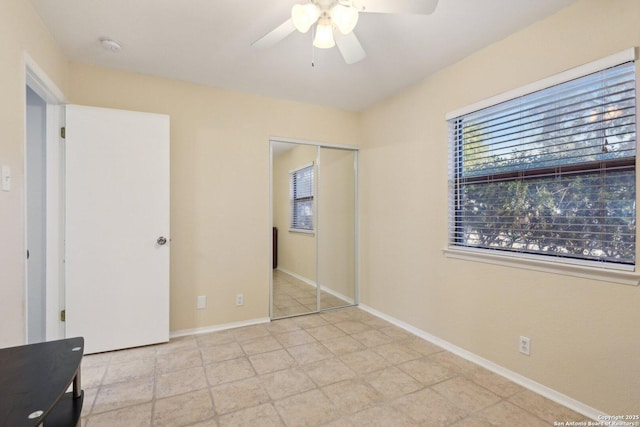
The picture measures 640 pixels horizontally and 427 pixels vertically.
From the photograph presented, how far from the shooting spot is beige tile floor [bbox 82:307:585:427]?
178 centimetres

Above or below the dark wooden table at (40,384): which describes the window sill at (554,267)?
above

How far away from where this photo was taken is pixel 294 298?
375 centimetres

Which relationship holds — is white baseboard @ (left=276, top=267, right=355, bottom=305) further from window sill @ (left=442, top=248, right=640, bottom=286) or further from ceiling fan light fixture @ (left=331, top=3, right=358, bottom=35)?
ceiling fan light fixture @ (left=331, top=3, right=358, bottom=35)

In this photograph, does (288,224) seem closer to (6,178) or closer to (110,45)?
(110,45)

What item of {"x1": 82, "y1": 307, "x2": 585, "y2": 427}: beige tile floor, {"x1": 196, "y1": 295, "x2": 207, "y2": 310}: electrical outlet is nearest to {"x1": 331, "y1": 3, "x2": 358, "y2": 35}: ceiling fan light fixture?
{"x1": 82, "y1": 307, "x2": 585, "y2": 427}: beige tile floor

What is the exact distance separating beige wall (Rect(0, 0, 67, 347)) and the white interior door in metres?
0.76

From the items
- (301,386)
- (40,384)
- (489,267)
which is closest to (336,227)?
(489,267)

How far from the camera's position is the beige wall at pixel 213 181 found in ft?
9.33

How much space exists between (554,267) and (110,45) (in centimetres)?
351

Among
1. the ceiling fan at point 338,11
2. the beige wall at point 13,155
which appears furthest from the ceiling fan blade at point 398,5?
the beige wall at point 13,155

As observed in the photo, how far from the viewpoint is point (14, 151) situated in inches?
64.7

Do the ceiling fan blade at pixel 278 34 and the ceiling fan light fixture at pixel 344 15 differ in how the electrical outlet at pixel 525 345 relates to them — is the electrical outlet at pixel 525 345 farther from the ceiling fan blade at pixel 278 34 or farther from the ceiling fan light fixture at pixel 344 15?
the ceiling fan blade at pixel 278 34

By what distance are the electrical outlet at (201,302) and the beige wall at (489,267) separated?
186 centimetres

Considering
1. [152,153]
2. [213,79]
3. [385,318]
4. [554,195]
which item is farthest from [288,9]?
[385,318]
